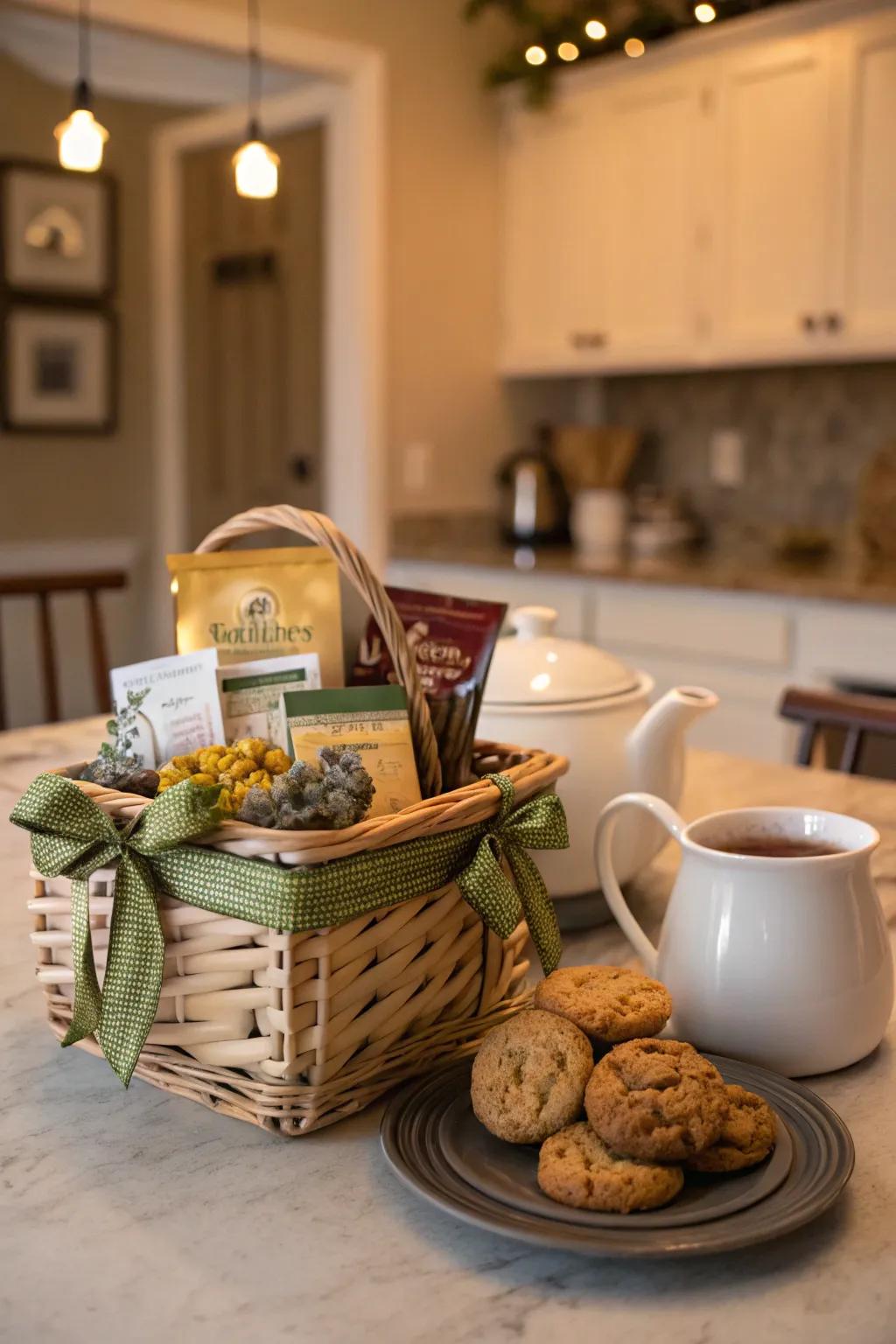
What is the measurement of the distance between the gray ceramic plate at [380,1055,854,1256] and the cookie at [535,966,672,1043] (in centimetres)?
6

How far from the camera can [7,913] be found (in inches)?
40.1

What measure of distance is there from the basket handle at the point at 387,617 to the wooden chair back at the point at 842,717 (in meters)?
→ 0.90

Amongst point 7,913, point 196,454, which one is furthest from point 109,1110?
point 196,454

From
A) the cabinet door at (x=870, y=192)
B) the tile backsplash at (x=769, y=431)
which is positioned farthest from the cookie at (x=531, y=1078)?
the tile backsplash at (x=769, y=431)

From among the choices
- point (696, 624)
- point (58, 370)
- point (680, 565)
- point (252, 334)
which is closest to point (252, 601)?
point (696, 624)

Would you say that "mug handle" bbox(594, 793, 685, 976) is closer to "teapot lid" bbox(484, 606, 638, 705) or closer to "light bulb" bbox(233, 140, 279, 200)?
"teapot lid" bbox(484, 606, 638, 705)

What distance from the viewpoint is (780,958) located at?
705mm

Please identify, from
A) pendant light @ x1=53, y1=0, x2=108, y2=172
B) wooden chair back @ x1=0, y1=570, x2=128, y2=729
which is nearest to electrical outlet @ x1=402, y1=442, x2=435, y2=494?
wooden chair back @ x1=0, y1=570, x2=128, y2=729

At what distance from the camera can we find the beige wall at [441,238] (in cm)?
344

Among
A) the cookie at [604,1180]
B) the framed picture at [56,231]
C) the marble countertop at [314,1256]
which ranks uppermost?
the framed picture at [56,231]

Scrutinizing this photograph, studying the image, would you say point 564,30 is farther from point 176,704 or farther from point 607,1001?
point 607,1001

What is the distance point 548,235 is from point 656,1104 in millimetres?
3380

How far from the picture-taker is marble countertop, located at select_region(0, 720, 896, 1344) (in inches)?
20.6

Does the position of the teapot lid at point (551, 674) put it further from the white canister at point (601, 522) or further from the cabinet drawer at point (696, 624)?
the white canister at point (601, 522)
